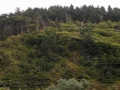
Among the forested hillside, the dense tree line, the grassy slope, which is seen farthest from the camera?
the dense tree line

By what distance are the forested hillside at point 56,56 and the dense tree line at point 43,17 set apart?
25cm

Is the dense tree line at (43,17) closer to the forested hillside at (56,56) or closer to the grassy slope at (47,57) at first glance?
the forested hillside at (56,56)

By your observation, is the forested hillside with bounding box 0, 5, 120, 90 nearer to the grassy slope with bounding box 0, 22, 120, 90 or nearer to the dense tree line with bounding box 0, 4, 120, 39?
the grassy slope with bounding box 0, 22, 120, 90

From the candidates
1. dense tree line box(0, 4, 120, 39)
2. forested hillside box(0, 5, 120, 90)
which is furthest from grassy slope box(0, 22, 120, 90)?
dense tree line box(0, 4, 120, 39)

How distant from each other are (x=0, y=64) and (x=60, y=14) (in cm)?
3167

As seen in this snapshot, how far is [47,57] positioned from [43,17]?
24.8 meters

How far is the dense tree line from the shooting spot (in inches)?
2620

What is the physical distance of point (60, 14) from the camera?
77.2m

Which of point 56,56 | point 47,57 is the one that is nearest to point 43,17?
point 47,57

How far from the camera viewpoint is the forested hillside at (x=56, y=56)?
46.5 meters

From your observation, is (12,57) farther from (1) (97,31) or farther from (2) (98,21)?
(2) (98,21)

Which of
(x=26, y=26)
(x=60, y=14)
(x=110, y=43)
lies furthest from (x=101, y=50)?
(x=60, y=14)

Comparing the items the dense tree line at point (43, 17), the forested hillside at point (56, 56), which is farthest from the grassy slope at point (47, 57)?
the dense tree line at point (43, 17)

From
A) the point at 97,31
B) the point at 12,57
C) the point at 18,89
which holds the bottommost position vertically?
the point at 18,89
